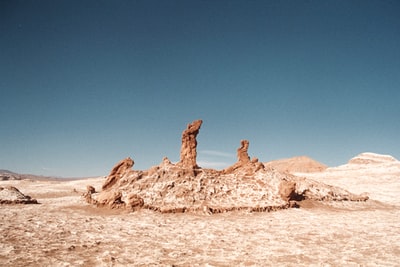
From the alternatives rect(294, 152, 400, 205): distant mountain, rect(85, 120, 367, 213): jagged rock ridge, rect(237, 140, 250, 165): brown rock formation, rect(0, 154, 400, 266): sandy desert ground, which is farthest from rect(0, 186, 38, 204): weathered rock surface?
rect(294, 152, 400, 205): distant mountain

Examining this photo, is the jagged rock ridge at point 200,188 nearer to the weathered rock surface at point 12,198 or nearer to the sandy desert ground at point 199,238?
the sandy desert ground at point 199,238

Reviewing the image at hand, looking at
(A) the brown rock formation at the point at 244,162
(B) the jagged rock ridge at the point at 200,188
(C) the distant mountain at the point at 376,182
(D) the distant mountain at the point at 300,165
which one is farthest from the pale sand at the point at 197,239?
(D) the distant mountain at the point at 300,165

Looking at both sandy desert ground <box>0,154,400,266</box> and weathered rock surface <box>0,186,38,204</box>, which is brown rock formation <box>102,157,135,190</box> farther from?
weathered rock surface <box>0,186,38,204</box>

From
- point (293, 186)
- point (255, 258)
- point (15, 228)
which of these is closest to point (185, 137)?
point (293, 186)

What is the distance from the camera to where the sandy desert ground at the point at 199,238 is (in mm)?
7957

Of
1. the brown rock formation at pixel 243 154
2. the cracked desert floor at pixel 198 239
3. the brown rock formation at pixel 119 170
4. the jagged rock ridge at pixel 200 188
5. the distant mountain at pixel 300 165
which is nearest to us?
the cracked desert floor at pixel 198 239

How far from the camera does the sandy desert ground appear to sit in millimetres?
7957

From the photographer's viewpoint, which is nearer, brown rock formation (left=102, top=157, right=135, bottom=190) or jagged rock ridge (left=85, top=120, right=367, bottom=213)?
jagged rock ridge (left=85, top=120, right=367, bottom=213)

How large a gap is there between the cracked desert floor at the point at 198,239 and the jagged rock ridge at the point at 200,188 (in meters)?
1.05

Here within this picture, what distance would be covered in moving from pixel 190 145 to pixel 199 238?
10.9 m

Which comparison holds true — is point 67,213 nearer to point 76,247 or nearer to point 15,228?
point 15,228

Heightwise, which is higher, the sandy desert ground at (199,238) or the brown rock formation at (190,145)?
the brown rock formation at (190,145)

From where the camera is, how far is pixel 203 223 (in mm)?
13867

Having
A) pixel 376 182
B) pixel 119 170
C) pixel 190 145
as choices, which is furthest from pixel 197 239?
pixel 376 182
